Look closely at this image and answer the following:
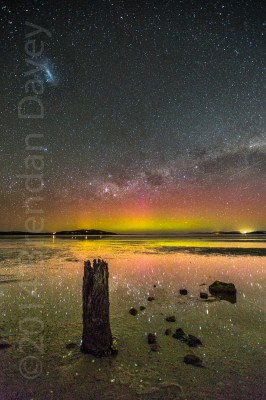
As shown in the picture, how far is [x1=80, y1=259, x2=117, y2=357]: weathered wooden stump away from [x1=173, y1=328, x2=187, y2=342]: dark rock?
170 cm

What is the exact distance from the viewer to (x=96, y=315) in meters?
6.39

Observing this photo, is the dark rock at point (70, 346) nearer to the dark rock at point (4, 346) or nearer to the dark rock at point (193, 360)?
the dark rock at point (4, 346)

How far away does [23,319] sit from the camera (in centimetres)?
868

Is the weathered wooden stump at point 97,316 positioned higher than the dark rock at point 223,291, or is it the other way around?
the weathered wooden stump at point 97,316

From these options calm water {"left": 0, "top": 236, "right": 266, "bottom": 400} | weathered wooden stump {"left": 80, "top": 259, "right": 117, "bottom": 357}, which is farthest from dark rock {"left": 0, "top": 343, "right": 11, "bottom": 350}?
weathered wooden stump {"left": 80, "top": 259, "right": 117, "bottom": 357}

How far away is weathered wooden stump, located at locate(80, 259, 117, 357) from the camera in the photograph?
630cm

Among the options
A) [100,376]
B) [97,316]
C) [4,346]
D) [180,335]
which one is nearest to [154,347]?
[180,335]

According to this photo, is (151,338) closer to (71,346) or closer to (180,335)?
(180,335)

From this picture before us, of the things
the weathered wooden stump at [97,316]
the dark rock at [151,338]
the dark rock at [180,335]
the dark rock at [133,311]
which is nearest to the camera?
the weathered wooden stump at [97,316]

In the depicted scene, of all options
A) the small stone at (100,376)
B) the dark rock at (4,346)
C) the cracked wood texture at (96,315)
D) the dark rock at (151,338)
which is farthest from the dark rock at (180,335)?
the dark rock at (4,346)

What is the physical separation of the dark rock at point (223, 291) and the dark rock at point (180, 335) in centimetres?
474

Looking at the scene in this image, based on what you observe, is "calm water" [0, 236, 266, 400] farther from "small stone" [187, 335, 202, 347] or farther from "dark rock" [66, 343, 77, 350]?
"small stone" [187, 335, 202, 347]

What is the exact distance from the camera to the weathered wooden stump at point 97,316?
630cm

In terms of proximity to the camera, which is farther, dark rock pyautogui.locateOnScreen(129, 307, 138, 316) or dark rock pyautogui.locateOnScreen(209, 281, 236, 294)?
dark rock pyautogui.locateOnScreen(209, 281, 236, 294)
